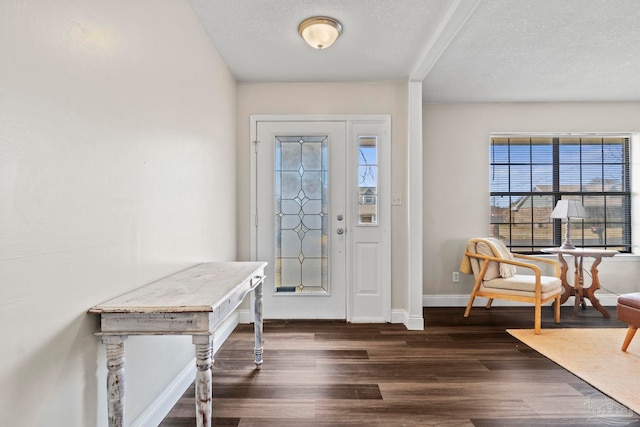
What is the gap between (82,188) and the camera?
A: 118 cm

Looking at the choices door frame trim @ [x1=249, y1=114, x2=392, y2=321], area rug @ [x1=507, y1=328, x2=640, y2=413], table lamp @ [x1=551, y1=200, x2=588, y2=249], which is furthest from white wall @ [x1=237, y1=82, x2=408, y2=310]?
table lamp @ [x1=551, y1=200, x2=588, y2=249]

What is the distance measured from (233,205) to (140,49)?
182 cm

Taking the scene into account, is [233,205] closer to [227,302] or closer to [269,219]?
[269,219]

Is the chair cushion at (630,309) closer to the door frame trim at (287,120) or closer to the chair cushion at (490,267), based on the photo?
the chair cushion at (490,267)

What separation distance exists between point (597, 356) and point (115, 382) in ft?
10.3

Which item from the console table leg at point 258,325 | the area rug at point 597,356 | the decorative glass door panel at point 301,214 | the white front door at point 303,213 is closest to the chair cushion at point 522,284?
the area rug at point 597,356

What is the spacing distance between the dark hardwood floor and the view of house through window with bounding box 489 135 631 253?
156 cm

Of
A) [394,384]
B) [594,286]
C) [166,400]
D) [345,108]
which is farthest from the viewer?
[594,286]

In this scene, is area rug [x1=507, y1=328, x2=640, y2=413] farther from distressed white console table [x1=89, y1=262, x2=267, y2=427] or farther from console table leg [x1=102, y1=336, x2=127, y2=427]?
console table leg [x1=102, y1=336, x2=127, y2=427]

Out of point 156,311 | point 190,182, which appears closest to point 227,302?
point 156,311

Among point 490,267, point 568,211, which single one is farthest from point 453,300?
point 568,211

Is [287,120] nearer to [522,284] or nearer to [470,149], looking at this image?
[470,149]

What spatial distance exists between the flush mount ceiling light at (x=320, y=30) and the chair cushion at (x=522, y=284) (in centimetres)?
272

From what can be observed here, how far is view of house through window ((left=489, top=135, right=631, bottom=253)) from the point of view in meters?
4.02
